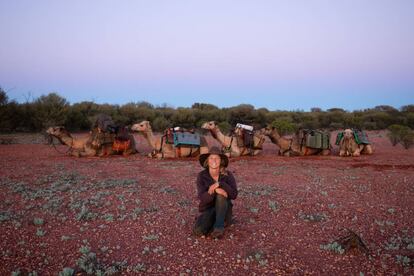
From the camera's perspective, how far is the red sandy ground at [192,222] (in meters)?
4.39

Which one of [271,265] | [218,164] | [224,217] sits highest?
[218,164]

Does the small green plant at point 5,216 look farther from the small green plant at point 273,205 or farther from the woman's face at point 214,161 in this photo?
the small green plant at point 273,205

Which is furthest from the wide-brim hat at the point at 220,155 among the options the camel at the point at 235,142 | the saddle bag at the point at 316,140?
the saddle bag at the point at 316,140

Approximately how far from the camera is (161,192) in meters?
7.70

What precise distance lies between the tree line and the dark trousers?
16.8 m

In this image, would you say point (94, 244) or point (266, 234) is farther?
point (266, 234)

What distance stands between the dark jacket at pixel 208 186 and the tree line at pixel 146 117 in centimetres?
1678

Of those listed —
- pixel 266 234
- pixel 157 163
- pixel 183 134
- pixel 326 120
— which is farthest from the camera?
pixel 326 120

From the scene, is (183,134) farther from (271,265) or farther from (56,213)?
(271,265)

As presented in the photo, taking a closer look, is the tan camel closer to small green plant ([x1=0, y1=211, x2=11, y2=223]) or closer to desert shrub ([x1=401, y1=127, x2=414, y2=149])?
desert shrub ([x1=401, y1=127, x2=414, y2=149])

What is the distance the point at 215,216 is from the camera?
5.18m

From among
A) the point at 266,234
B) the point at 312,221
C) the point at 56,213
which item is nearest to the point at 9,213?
the point at 56,213

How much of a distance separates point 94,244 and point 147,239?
709mm

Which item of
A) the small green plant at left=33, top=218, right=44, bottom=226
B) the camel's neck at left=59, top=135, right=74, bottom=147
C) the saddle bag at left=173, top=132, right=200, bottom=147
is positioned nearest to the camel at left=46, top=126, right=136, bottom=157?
the camel's neck at left=59, top=135, right=74, bottom=147
